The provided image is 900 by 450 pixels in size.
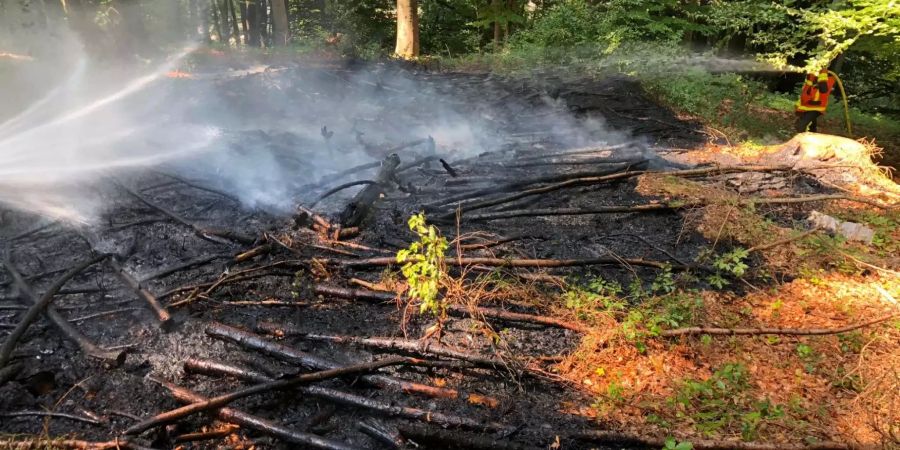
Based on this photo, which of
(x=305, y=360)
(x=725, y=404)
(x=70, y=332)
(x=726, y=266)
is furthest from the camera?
(x=726, y=266)

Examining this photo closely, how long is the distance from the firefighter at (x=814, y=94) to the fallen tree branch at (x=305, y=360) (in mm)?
11076

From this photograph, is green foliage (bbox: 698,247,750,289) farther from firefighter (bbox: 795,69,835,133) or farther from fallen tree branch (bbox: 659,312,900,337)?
firefighter (bbox: 795,69,835,133)

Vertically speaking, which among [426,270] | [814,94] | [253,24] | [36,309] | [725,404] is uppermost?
[253,24]

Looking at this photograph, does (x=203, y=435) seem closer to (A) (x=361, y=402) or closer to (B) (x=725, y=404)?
(A) (x=361, y=402)

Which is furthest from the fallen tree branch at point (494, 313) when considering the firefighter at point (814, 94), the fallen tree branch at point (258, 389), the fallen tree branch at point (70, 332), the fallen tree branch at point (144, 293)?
the firefighter at point (814, 94)

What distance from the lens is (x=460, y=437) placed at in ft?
10.2

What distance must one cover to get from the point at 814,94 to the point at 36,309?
1365 cm

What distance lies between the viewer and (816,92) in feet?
34.0

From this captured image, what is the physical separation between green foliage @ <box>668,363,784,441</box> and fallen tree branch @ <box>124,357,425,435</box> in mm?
2076

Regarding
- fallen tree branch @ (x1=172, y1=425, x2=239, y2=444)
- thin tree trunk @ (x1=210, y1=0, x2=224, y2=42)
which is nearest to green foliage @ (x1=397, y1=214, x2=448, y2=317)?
fallen tree branch @ (x1=172, y1=425, x2=239, y2=444)

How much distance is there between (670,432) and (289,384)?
2.70m

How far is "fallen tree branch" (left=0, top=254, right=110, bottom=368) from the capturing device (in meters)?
3.64

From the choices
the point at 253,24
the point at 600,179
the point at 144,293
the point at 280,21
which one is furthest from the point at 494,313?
the point at 253,24

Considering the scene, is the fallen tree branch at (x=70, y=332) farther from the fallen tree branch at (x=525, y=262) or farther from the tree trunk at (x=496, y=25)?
the tree trunk at (x=496, y=25)
